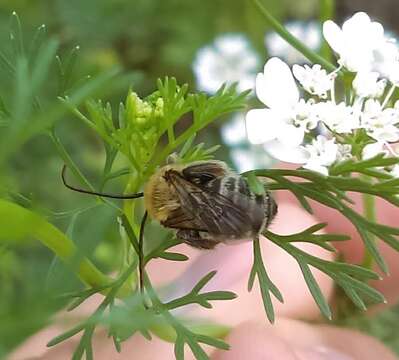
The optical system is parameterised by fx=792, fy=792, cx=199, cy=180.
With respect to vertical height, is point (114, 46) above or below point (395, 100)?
below

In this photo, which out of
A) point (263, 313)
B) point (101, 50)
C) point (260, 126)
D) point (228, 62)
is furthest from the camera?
point (101, 50)

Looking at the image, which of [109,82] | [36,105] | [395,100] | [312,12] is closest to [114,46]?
[312,12]

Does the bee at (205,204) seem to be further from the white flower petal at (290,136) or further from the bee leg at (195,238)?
the white flower petal at (290,136)

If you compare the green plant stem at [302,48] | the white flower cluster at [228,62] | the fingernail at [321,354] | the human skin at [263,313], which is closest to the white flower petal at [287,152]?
the green plant stem at [302,48]

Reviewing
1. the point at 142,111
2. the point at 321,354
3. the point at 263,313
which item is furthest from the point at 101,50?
the point at 142,111

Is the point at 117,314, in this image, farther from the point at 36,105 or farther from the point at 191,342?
the point at 36,105

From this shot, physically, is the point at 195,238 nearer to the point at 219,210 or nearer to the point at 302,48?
the point at 219,210
